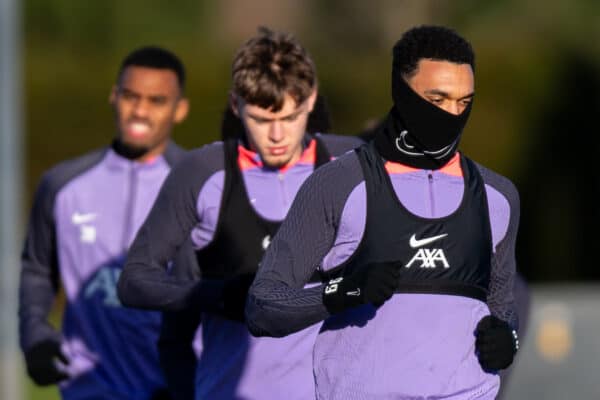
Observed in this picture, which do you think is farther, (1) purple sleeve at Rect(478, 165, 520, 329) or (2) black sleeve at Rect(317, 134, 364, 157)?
(2) black sleeve at Rect(317, 134, 364, 157)

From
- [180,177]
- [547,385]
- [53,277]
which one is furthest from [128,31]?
[180,177]

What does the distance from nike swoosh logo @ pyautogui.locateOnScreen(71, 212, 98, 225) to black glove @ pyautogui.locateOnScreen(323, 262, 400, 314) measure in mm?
3093

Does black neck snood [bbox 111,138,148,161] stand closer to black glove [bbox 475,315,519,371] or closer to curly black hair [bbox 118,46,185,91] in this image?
curly black hair [bbox 118,46,185,91]

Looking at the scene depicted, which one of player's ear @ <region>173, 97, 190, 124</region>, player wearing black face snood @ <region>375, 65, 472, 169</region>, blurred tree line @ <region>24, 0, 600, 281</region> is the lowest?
blurred tree line @ <region>24, 0, 600, 281</region>

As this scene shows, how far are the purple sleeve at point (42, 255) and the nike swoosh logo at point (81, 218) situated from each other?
0.33ft

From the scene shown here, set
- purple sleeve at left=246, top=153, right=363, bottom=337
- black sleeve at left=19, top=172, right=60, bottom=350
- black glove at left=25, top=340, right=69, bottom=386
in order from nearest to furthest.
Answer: purple sleeve at left=246, top=153, right=363, bottom=337 → black glove at left=25, top=340, right=69, bottom=386 → black sleeve at left=19, top=172, right=60, bottom=350

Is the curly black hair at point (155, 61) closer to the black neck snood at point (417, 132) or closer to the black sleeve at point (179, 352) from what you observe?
the black sleeve at point (179, 352)

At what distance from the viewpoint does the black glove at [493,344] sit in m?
4.99

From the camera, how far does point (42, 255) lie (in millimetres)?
7754

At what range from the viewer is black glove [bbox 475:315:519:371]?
4.99 meters

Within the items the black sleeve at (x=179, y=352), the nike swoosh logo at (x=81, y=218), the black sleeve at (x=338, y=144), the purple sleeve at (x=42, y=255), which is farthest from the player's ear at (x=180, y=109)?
the black sleeve at (x=338, y=144)

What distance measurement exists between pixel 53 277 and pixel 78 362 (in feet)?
1.38

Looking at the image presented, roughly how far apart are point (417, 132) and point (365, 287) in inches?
21.7

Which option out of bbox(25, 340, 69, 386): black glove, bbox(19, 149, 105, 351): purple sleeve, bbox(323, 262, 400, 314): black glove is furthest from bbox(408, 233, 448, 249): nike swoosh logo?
bbox(19, 149, 105, 351): purple sleeve
